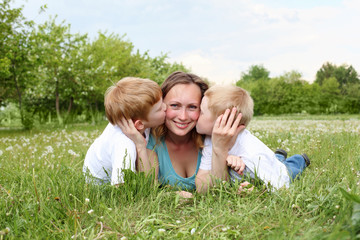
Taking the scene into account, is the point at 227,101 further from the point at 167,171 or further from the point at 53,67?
the point at 53,67

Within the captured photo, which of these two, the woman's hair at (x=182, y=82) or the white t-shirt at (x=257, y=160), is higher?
the woman's hair at (x=182, y=82)

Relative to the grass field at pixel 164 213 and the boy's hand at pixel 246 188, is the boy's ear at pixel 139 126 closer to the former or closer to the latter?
the grass field at pixel 164 213

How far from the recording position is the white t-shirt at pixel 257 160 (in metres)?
3.33

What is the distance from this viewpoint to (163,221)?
2.50m

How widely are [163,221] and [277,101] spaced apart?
41695 mm

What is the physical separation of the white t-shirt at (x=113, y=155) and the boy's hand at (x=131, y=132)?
0.19 ft

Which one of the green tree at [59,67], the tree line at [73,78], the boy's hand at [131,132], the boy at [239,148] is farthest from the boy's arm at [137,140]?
the green tree at [59,67]

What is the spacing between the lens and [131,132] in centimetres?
341

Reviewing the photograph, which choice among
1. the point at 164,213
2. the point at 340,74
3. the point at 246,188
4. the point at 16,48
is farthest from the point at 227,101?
the point at 340,74

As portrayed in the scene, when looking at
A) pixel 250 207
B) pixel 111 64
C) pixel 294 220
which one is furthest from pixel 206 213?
pixel 111 64

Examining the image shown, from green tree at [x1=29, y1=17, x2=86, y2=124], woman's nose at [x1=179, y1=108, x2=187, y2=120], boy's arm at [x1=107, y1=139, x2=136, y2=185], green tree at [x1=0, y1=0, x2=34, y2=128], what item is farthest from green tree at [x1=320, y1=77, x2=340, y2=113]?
boy's arm at [x1=107, y1=139, x2=136, y2=185]

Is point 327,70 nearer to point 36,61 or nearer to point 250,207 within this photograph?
point 36,61

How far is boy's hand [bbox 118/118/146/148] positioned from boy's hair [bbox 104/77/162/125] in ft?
0.22

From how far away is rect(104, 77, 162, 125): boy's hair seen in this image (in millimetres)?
3443
